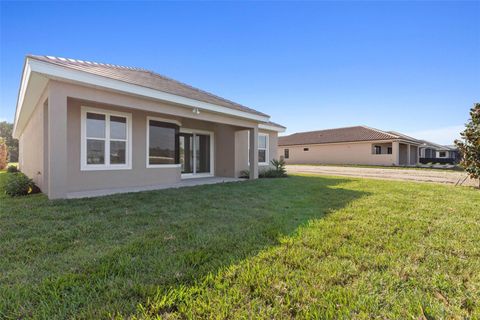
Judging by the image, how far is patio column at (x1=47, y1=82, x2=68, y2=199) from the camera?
5574mm

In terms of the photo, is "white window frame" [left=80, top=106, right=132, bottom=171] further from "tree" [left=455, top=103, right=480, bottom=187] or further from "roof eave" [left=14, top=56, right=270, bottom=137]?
"tree" [left=455, top=103, right=480, bottom=187]

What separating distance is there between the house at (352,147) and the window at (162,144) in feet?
79.8

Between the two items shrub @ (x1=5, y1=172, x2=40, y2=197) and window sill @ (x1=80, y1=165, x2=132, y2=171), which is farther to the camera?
window sill @ (x1=80, y1=165, x2=132, y2=171)

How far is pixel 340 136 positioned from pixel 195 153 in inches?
965

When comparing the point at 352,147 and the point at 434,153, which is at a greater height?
the point at 352,147

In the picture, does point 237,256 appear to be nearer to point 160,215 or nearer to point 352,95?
point 160,215

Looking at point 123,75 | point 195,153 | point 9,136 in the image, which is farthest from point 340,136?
point 9,136

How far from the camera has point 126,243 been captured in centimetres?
331

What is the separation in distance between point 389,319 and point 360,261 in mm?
977

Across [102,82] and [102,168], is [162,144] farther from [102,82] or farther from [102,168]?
[102,82]

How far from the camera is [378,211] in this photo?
17.1 feet

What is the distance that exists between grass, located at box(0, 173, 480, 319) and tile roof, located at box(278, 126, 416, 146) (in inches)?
950

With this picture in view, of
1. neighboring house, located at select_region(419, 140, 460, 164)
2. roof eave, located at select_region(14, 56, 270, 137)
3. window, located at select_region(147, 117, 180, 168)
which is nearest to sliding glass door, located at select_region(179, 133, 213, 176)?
window, located at select_region(147, 117, 180, 168)

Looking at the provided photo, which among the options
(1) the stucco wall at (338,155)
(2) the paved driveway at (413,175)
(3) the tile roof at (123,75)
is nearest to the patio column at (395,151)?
(1) the stucco wall at (338,155)
